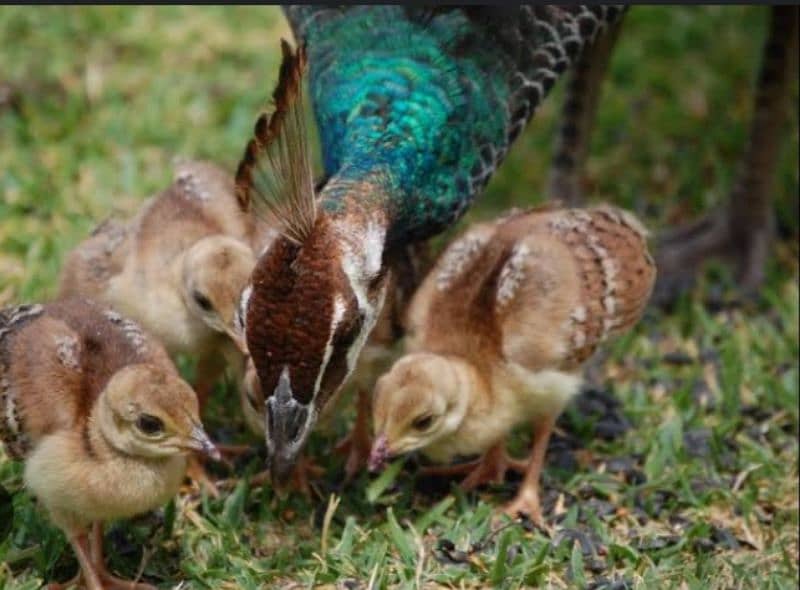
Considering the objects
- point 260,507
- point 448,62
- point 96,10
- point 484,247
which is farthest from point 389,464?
point 96,10

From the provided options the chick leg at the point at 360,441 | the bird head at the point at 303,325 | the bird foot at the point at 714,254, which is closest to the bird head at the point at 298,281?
the bird head at the point at 303,325

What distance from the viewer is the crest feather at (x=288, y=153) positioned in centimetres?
363

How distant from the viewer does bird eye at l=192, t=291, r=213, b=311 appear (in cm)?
406

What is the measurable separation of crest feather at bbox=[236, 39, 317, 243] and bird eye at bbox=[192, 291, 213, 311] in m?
0.37

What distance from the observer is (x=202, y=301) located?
4078 millimetres

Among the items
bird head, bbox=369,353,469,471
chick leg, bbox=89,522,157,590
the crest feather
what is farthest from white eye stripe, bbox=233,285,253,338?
chick leg, bbox=89,522,157,590

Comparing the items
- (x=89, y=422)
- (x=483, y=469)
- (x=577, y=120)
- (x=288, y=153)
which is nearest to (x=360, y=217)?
(x=288, y=153)

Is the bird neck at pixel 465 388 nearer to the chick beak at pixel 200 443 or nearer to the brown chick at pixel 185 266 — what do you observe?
the brown chick at pixel 185 266

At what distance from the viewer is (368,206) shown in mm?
3895

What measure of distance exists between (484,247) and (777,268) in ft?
6.13

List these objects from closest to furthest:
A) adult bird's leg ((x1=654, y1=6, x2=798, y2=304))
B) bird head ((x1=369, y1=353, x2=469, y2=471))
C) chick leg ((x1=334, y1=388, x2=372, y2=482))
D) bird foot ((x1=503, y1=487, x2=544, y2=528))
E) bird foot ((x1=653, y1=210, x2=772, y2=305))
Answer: bird head ((x1=369, y1=353, x2=469, y2=471)) < bird foot ((x1=503, y1=487, x2=544, y2=528)) < chick leg ((x1=334, y1=388, x2=372, y2=482)) < adult bird's leg ((x1=654, y1=6, x2=798, y2=304)) < bird foot ((x1=653, y1=210, x2=772, y2=305))

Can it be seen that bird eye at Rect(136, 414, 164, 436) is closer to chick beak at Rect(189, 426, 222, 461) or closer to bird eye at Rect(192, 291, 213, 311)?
chick beak at Rect(189, 426, 222, 461)

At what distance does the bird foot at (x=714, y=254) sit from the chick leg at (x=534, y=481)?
1.47m

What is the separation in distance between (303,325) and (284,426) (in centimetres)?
28
